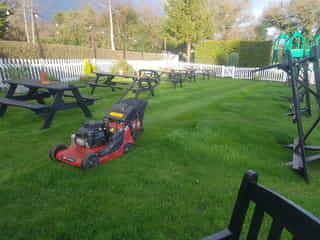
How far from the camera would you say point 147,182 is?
2.83m

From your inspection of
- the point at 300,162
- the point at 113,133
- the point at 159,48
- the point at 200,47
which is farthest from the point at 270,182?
the point at 159,48

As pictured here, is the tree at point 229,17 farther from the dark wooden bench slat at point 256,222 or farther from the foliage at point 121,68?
the dark wooden bench slat at point 256,222

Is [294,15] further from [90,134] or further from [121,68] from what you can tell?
[90,134]

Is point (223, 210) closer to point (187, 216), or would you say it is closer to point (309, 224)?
point (187, 216)

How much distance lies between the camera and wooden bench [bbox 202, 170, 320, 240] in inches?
32.2

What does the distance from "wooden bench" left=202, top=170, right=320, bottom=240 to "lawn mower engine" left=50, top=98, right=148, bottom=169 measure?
218 centimetres

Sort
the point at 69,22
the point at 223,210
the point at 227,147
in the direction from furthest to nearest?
the point at 69,22 → the point at 227,147 → the point at 223,210

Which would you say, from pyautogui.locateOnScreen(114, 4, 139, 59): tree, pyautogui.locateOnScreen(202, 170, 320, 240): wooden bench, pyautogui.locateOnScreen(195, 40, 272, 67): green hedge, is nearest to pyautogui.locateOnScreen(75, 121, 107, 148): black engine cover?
pyautogui.locateOnScreen(202, 170, 320, 240): wooden bench

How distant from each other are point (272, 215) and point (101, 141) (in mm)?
2574

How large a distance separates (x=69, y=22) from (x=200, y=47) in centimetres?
2037

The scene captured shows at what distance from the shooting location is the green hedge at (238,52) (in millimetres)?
21391

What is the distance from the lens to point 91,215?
2.23 meters

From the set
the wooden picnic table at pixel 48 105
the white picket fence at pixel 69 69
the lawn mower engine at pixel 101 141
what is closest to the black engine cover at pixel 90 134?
the lawn mower engine at pixel 101 141

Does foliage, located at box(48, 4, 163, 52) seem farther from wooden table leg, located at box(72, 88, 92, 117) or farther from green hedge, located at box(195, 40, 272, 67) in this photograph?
wooden table leg, located at box(72, 88, 92, 117)
